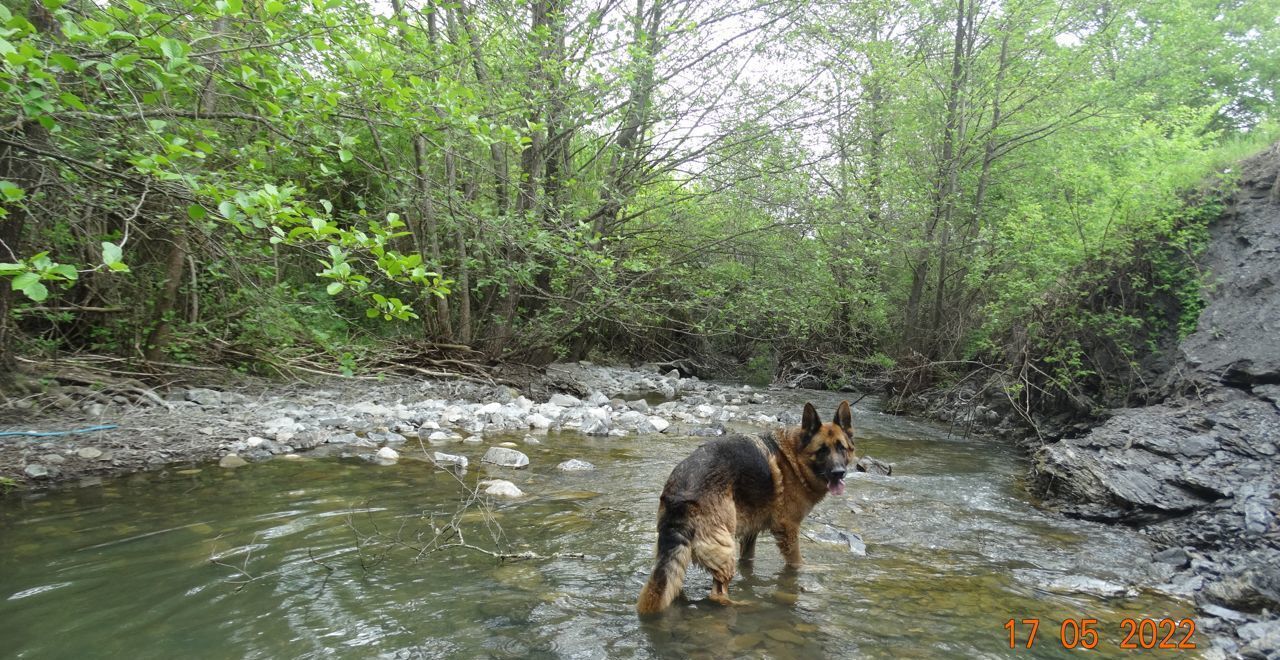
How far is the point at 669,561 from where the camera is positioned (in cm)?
387

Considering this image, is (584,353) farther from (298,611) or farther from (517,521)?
(298,611)

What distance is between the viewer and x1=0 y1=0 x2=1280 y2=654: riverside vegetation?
16.4 ft

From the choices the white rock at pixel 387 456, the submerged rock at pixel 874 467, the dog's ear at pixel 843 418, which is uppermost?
the dog's ear at pixel 843 418

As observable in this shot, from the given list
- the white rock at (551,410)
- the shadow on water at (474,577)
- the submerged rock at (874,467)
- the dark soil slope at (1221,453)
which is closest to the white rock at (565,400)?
the white rock at (551,410)

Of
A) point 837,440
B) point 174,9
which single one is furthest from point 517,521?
point 174,9

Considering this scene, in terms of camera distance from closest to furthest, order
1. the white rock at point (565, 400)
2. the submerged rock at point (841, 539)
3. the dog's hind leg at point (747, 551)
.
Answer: the dog's hind leg at point (747, 551)
the submerged rock at point (841, 539)
the white rock at point (565, 400)

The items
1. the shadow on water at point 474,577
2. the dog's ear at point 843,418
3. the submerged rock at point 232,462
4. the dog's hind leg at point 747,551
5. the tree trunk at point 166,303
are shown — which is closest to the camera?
the shadow on water at point 474,577

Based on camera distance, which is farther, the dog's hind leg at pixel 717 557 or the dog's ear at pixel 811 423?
the dog's ear at pixel 811 423

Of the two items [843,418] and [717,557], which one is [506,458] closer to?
[717,557]

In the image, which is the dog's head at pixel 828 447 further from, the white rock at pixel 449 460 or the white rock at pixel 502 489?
the white rock at pixel 449 460

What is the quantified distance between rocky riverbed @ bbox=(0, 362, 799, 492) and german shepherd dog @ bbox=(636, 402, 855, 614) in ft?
12.8

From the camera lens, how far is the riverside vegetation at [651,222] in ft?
16.4

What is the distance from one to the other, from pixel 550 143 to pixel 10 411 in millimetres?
9988

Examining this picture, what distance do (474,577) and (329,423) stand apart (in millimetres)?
5721
